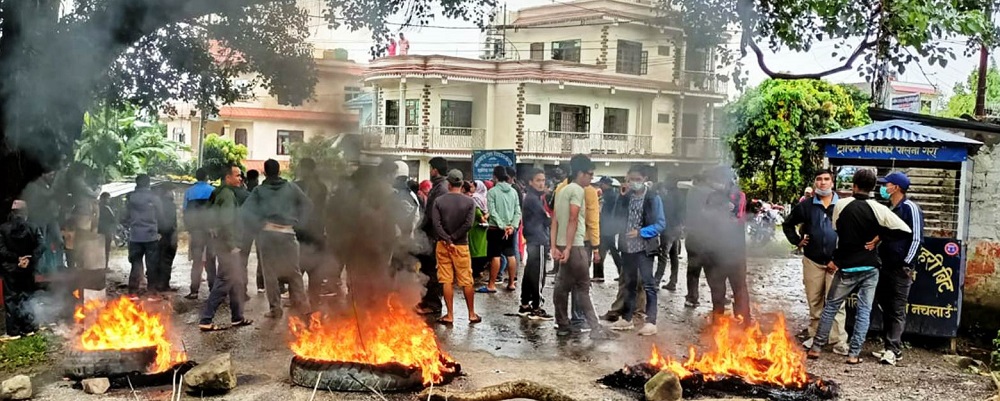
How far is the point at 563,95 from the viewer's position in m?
18.6

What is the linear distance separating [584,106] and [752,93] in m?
4.75

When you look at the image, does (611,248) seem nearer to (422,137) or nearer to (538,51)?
(422,137)

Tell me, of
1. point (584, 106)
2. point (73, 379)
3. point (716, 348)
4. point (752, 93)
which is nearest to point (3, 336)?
point (73, 379)

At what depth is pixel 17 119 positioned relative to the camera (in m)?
7.51

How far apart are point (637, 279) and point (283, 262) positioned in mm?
3780

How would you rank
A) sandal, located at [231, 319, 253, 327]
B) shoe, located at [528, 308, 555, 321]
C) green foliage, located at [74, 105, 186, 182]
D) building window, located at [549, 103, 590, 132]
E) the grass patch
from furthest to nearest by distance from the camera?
building window, located at [549, 103, 590, 132] → green foliage, located at [74, 105, 186, 182] → shoe, located at [528, 308, 555, 321] → sandal, located at [231, 319, 253, 327] → the grass patch

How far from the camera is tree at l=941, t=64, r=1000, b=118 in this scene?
1208 inches

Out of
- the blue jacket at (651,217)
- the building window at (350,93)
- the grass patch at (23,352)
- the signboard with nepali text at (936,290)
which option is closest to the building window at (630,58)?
the blue jacket at (651,217)

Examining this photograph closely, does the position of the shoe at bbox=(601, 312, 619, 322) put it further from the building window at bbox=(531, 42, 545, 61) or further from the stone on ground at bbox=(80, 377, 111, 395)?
the building window at bbox=(531, 42, 545, 61)

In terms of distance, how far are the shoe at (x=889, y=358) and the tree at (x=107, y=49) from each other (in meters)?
5.77

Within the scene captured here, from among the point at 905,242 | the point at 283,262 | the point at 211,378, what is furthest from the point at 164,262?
the point at 905,242

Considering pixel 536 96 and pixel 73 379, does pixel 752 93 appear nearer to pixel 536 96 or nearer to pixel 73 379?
pixel 536 96

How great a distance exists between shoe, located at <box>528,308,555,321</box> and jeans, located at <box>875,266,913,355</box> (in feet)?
11.2

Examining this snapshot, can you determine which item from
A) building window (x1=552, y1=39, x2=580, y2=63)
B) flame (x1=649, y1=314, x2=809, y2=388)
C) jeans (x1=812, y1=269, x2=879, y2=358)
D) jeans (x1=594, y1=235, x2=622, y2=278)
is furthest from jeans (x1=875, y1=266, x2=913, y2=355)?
building window (x1=552, y1=39, x2=580, y2=63)
